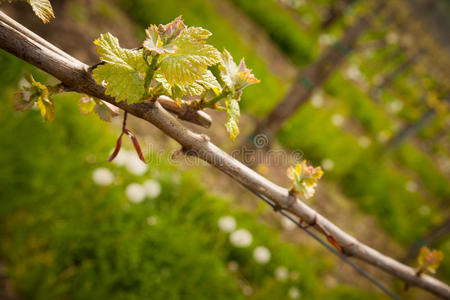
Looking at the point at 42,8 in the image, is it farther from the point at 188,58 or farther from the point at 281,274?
the point at 281,274

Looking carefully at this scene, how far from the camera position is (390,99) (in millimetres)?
7074

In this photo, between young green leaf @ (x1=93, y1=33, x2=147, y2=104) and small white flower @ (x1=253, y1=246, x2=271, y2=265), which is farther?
small white flower @ (x1=253, y1=246, x2=271, y2=265)

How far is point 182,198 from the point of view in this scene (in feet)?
7.07

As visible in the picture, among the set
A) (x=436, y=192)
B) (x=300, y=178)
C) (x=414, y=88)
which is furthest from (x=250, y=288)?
(x=414, y=88)

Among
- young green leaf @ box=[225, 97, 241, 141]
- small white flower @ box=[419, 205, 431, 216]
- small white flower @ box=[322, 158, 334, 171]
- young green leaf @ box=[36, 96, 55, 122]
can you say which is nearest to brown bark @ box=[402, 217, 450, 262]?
small white flower @ box=[419, 205, 431, 216]

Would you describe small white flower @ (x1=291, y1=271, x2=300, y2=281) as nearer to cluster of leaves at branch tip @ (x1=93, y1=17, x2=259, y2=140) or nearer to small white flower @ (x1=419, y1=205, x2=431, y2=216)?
cluster of leaves at branch tip @ (x1=93, y1=17, x2=259, y2=140)

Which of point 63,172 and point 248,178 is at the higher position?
point 248,178

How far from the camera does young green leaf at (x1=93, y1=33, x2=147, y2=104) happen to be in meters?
0.39

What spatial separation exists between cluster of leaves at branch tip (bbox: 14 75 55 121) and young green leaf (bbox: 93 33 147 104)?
0.11m

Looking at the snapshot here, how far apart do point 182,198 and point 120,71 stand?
183cm

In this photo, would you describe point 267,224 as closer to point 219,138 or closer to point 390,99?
point 219,138

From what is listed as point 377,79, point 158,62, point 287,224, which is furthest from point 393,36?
point 377,79

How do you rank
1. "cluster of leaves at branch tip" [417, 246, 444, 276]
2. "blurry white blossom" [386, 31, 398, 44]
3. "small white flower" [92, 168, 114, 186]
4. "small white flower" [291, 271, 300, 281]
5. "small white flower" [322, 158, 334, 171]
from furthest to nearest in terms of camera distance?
"small white flower" [322, 158, 334, 171] < "blurry white blossom" [386, 31, 398, 44] < "small white flower" [291, 271, 300, 281] < "small white flower" [92, 168, 114, 186] < "cluster of leaves at branch tip" [417, 246, 444, 276]

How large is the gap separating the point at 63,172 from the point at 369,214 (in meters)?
3.79
